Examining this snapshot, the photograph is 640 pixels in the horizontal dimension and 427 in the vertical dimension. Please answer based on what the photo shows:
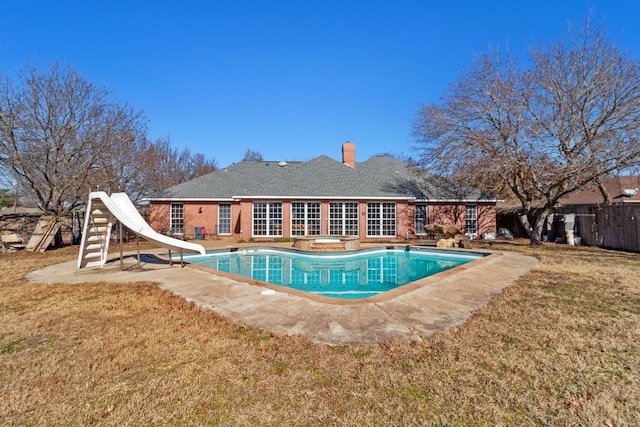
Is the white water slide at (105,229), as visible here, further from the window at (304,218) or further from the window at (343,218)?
the window at (343,218)

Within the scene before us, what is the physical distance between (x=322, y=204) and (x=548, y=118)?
1297 centimetres

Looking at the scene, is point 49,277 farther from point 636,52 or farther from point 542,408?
point 636,52

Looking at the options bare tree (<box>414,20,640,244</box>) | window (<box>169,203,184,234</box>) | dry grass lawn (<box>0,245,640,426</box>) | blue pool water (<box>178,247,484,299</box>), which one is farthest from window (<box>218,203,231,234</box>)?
dry grass lawn (<box>0,245,640,426</box>)

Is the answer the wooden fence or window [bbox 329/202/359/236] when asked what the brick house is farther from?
the wooden fence

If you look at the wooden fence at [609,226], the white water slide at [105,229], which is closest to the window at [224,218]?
the white water slide at [105,229]

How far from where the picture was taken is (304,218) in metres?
19.4

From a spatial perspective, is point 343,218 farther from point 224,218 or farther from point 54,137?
point 54,137

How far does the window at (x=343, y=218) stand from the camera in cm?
1956

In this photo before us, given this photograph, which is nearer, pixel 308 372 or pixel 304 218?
pixel 308 372

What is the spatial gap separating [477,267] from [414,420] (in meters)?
8.02

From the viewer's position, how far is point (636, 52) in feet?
46.7

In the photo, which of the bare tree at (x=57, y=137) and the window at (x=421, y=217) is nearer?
the bare tree at (x=57, y=137)

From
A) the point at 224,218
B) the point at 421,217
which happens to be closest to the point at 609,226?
the point at 421,217

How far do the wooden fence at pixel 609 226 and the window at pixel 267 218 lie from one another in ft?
57.4
